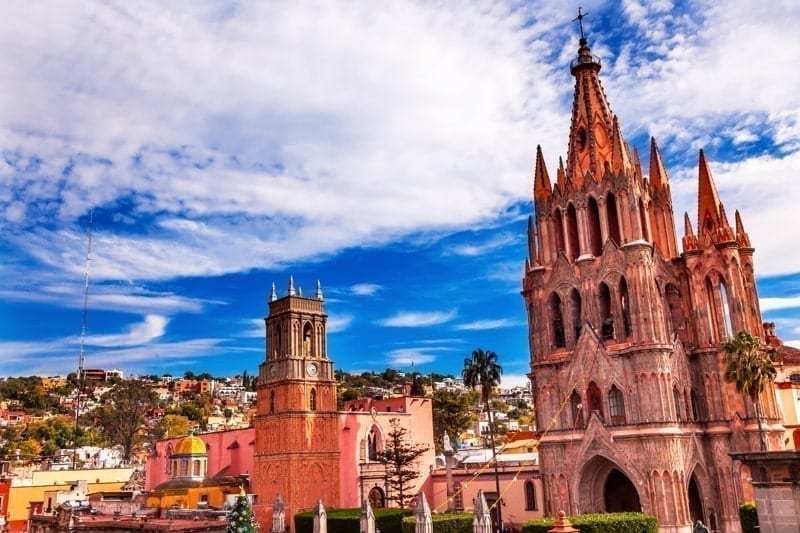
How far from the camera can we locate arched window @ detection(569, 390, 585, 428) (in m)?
37.4

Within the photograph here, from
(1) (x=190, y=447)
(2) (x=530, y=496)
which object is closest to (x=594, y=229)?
(2) (x=530, y=496)

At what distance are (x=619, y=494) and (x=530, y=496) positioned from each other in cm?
731

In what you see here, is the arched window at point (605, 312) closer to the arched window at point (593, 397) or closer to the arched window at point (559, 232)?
the arched window at point (593, 397)

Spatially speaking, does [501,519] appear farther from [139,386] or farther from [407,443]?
[139,386]

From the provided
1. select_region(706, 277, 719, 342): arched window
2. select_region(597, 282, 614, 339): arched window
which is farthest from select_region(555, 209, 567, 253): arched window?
select_region(706, 277, 719, 342): arched window

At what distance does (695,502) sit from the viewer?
36.4 m

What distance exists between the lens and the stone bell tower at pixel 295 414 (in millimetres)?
50344

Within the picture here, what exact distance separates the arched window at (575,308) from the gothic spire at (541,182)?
6132mm

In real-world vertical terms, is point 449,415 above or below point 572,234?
below

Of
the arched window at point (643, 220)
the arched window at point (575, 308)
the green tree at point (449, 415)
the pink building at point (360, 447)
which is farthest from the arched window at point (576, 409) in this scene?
the green tree at point (449, 415)

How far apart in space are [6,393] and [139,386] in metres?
98.2

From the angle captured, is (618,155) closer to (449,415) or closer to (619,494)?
(619,494)

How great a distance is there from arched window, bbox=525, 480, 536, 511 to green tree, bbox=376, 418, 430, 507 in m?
8.15

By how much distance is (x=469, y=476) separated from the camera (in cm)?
4947
